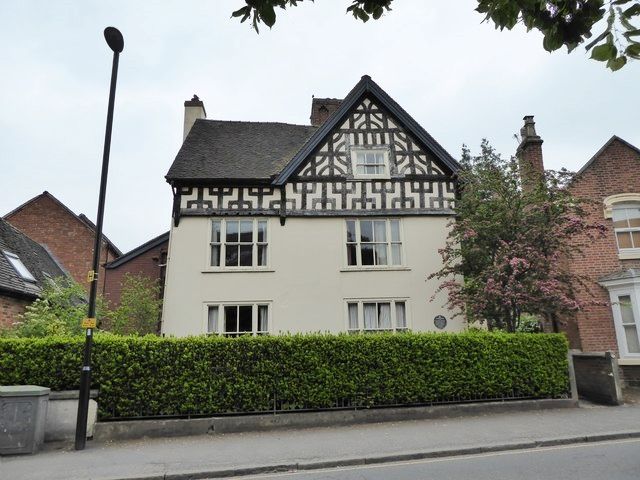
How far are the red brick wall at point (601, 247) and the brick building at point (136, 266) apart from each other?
16.6 meters

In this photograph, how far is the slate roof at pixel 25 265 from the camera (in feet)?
51.4

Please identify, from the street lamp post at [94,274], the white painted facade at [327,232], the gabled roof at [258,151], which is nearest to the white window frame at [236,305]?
the white painted facade at [327,232]

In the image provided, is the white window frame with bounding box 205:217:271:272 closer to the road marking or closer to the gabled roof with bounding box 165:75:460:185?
the gabled roof with bounding box 165:75:460:185

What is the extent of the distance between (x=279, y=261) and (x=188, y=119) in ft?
28.3

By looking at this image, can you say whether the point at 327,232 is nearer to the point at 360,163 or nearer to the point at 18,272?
the point at 360,163

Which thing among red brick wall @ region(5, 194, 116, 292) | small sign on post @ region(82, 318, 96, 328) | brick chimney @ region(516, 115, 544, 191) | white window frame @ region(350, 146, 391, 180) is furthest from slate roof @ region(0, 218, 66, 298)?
brick chimney @ region(516, 115, 544, 191)

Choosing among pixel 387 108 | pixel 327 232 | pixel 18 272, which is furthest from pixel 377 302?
pixel 18 272

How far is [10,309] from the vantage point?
15.3m

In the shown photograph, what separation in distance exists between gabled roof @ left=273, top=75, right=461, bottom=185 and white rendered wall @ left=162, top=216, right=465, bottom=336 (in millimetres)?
2467

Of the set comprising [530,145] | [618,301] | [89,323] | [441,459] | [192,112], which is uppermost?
[192,112]

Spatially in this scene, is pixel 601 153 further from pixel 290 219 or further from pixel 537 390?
pixel 290 219

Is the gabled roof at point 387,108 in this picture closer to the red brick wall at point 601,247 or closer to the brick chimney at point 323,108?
the brick chimney at point 323,108

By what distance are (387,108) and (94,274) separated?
38.5ft

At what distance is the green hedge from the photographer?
9.77 m
